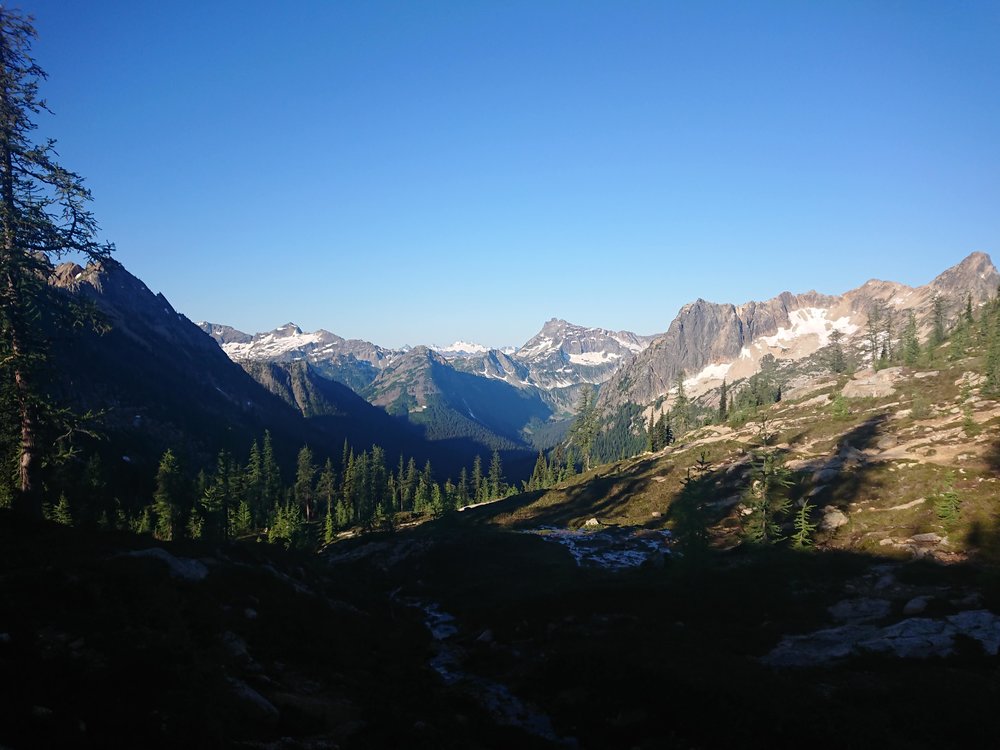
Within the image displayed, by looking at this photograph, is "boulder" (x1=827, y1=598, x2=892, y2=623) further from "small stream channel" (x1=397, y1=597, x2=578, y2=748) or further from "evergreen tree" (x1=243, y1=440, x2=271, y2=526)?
"evergreen tree" (x1=243, y1=440, x2=271, y2=526)

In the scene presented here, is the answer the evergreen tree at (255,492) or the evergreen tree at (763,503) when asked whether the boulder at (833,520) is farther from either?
the evergreen tree at (255,492)

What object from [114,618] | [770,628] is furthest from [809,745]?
[114,618]

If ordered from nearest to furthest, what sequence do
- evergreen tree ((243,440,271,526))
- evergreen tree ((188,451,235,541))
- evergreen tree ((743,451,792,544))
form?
evergreen tree ((743,451,792,544)) → evergreen tree ((188,451,235,541)) → evergreen tree ((243,440,271,526))

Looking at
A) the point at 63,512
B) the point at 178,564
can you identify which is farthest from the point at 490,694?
the point at 63,512

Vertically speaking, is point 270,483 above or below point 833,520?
below

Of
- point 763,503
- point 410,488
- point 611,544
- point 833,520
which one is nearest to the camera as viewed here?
point 763,503

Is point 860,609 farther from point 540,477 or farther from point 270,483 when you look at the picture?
point 540,477

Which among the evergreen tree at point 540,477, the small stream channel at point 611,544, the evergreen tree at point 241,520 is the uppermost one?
the evergreen tree at point 540,477

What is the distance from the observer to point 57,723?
1045 cm

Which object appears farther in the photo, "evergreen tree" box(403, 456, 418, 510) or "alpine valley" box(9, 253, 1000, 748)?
"evergreen tree" box(403, 456, 418, 510)

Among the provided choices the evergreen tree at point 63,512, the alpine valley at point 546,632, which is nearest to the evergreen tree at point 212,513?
the alpine valley at point 546,632

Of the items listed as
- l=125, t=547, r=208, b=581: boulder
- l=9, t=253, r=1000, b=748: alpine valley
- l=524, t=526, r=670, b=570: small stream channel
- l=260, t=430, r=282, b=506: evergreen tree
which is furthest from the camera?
l=260, t=430, r=282, b=506: evergreen tree

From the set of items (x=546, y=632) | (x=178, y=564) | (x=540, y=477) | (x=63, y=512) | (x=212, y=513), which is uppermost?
(x=178, y=564)

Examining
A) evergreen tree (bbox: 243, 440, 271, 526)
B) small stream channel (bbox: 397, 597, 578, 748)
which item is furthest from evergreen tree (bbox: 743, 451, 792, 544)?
evergreen tree (bbox: 243, 440, 271, 526)
